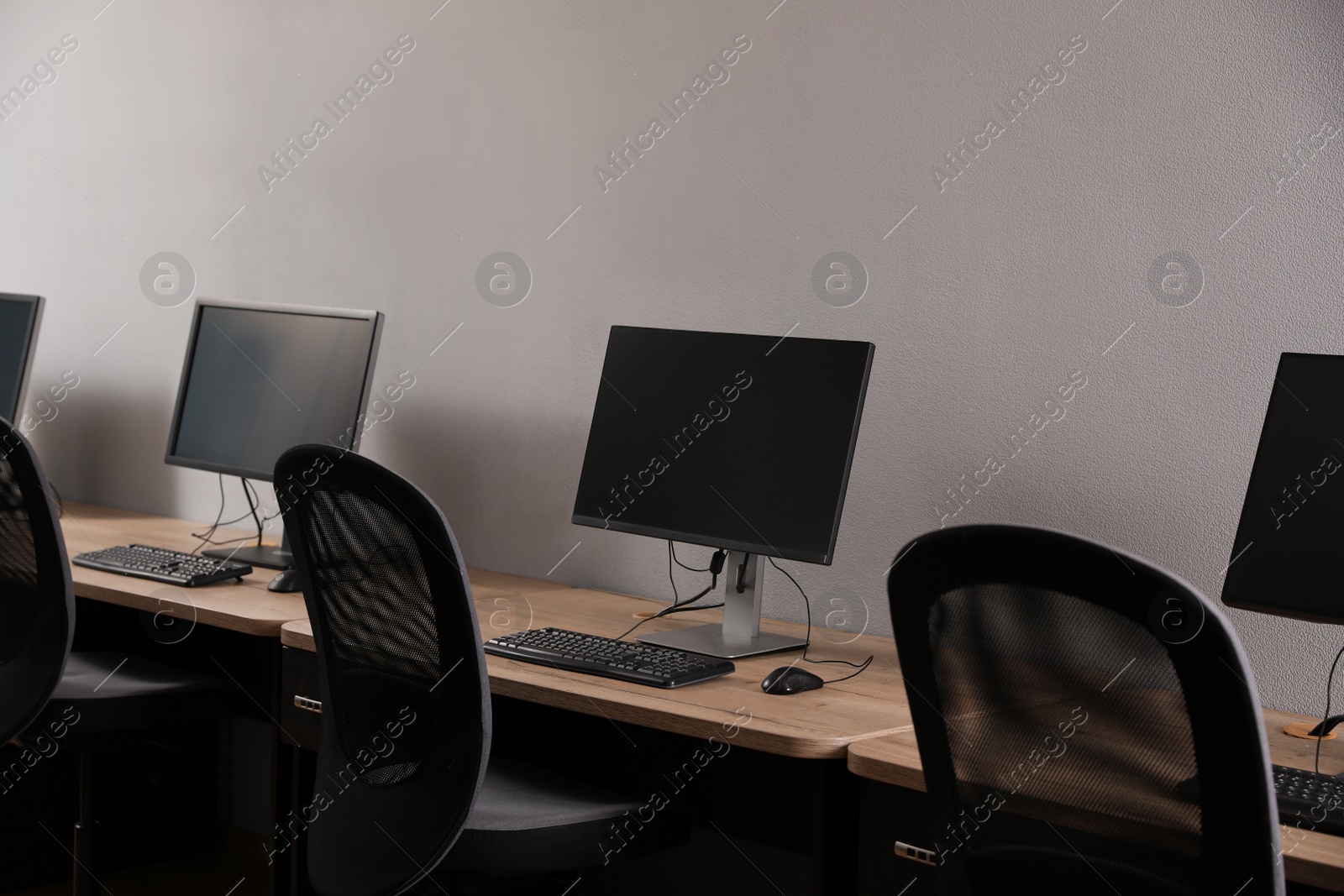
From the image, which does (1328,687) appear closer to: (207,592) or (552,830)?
(552,830)

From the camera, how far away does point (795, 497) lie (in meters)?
2.12

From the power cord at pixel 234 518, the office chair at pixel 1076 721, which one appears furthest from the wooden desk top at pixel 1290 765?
the power cord at pixel 234 518

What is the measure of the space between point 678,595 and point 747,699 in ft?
2.64

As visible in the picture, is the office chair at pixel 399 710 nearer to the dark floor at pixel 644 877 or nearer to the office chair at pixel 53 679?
the dark floor at pixel 644 877

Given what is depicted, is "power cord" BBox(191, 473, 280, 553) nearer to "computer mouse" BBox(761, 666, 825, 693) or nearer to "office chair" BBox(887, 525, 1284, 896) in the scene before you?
"computer mouse" BBox(761, 666, 825, 693)

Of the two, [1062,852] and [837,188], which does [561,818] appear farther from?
[837,188]

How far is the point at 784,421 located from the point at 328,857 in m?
0.99

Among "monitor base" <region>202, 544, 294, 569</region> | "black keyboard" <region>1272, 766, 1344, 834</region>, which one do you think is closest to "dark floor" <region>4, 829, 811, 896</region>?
"monitor base" <region>202, 544, 294, 569</region>

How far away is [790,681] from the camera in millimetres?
1911

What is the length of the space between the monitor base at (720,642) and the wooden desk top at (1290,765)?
48 cm

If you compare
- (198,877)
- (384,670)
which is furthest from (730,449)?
(198,877)

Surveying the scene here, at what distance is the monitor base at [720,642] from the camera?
7.09 ft

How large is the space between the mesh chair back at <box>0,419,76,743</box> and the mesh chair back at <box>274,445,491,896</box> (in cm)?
65

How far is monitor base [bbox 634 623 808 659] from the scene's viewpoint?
216cm
